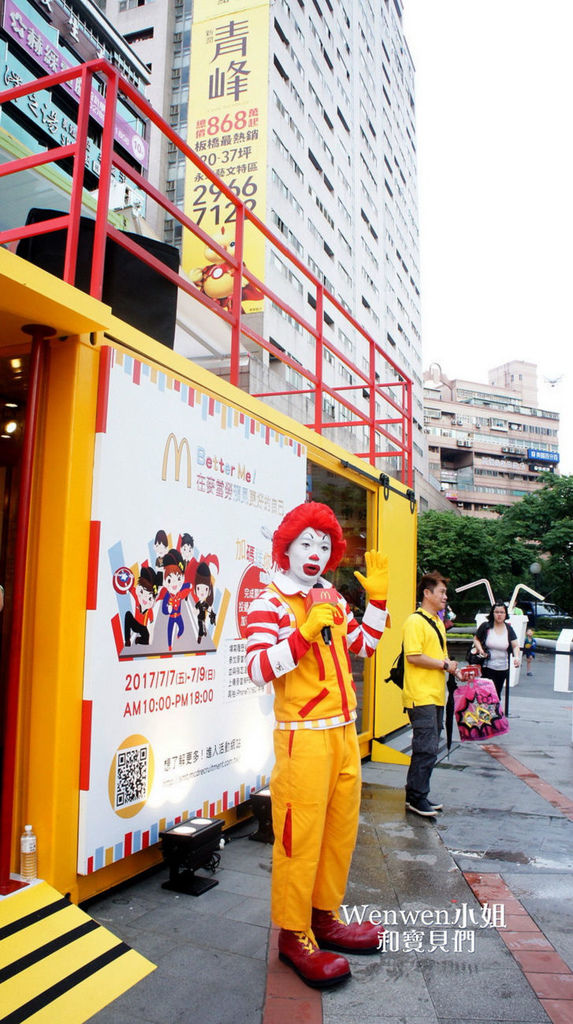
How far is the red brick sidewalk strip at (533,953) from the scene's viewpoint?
2619 millimetres

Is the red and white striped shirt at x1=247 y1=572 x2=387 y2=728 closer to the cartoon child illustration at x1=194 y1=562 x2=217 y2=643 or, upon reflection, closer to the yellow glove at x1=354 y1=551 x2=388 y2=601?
the yellow glove at x1=354 y1=551 x2=388 y2=601

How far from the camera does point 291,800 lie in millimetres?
2852

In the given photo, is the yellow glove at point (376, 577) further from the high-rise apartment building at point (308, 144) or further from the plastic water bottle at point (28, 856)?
the high-rise apartment building at point (308, 144)

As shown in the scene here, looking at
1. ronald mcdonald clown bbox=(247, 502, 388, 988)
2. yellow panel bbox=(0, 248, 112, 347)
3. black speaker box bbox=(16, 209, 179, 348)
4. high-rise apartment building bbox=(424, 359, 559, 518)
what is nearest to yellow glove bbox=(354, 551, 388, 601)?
ronald mcdonald clown bbox=(247, 502, 388, 988)

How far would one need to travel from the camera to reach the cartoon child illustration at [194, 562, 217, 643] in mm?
4105

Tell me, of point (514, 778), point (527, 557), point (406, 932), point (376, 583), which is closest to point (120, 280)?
point (376, 583)

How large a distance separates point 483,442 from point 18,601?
9162 cm

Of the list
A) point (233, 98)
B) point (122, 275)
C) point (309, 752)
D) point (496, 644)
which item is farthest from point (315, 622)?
point (233, 98)

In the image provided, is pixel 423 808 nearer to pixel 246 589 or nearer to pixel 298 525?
pixel 246 589

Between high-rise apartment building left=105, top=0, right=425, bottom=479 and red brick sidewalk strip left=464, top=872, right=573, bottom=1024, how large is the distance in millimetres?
21224

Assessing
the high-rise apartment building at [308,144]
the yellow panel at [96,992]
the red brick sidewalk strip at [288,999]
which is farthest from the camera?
the high-rise apartment building at [308,144]

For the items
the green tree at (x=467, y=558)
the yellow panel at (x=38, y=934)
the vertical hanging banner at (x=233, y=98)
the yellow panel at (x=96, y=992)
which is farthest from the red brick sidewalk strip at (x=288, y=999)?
the green tree at (x=467, y=558)

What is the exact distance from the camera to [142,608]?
3623mm

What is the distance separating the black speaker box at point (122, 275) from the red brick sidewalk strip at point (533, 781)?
4.73 meters
